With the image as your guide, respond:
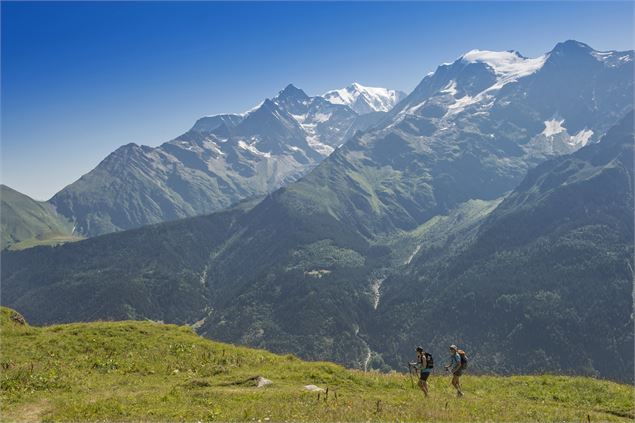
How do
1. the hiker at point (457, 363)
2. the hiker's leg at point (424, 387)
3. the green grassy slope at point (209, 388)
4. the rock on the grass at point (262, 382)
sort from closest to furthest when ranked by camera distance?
the green grassy slope at point (209, 388)
the hiker's leg at point (424, 387)
the hiker at point (457, 363)
the rock on the grass at point (262, 382)

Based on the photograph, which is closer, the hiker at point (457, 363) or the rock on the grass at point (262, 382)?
the hiker at point (457, 363)

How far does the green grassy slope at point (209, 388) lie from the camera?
30016mm

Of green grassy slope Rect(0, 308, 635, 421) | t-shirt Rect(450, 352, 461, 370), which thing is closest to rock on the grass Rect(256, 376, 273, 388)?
green grassy slope Rect(0, 308, 635, 421)

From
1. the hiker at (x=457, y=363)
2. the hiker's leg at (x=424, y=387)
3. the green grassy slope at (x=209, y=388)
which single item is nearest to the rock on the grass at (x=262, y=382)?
the green grassy slope at (x=209, y=388)

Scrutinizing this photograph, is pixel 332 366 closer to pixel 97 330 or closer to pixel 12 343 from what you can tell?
pixel 97 330

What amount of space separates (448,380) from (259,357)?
18950mm

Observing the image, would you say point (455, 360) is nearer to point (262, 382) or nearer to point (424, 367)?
point (424, 367)

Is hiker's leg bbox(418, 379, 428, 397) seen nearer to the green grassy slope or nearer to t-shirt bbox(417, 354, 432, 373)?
the green grassy slope

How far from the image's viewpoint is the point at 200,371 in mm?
42719

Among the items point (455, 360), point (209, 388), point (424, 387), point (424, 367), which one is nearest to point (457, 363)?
point (455, 360)

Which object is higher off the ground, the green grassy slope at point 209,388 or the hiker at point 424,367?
the hiker at point 424,367

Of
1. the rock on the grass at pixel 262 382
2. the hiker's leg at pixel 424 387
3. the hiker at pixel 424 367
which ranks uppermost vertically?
the hiker at pixel 424 367

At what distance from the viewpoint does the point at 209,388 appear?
1400 inches

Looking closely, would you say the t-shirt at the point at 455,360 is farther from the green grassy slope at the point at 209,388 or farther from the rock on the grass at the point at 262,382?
the rock on the grass at the point at 262,382
